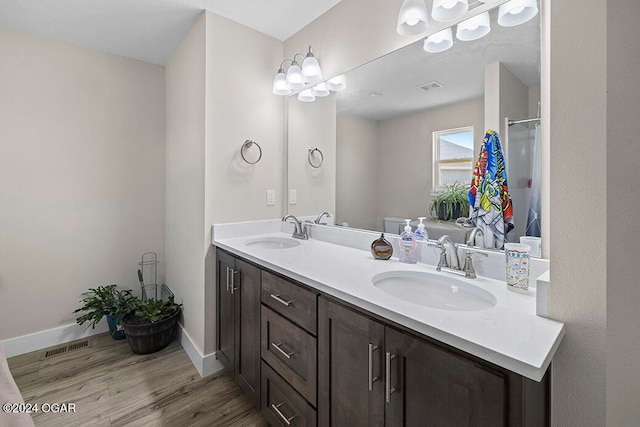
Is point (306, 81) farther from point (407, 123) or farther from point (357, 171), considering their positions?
point (407, 123)

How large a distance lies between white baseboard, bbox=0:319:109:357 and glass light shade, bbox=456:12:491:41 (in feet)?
10.9

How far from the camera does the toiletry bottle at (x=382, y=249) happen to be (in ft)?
4.73

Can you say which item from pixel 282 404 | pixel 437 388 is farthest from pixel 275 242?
pixel 437 388

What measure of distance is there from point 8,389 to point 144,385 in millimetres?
1179

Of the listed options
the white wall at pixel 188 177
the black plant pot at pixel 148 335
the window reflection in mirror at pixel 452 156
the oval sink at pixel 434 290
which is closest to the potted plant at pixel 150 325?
the black plant pot at pixel 148 335

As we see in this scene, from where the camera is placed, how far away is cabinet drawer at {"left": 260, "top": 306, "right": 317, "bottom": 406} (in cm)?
114

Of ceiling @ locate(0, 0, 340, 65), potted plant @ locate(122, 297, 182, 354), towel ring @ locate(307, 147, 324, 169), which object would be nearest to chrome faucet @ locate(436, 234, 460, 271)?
towel ring @ locate(307, 147, 324, 169)

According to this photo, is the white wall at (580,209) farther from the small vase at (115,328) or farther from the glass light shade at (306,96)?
the small vase at (115,328)

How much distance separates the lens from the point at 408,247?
1.37 metres

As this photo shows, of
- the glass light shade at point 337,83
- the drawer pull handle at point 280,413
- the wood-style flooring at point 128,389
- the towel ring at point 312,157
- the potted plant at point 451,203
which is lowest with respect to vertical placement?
the wood-style flooring at point 128,389

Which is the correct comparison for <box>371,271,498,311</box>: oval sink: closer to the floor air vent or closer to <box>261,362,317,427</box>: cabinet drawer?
<box>261,362,317,427</box>: cabinet drawer

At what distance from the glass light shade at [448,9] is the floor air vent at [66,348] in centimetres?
325

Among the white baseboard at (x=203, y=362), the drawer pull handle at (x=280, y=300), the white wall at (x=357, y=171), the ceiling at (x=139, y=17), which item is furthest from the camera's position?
the white baseboard at (x=203, y=362)

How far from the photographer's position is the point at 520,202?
3.65 ft
